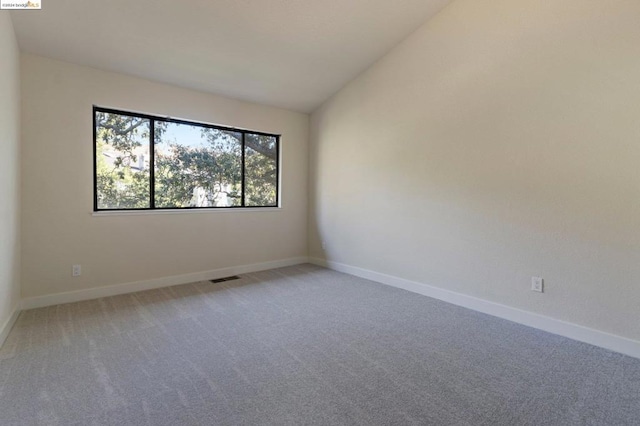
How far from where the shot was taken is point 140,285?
383 centimetres

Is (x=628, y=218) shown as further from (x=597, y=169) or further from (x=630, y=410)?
(x=630, y=410)

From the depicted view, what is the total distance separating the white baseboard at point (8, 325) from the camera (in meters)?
Answer: 2.45

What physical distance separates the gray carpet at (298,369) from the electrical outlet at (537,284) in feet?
1.22

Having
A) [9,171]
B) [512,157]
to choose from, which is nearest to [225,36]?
[9,171]

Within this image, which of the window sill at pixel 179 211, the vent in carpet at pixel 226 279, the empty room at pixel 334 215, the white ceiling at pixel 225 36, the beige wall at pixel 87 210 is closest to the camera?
the empty room at pixel 334 215

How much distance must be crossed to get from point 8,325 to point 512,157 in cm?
467

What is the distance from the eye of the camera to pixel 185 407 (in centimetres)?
174

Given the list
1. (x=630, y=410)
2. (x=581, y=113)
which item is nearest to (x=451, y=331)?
(x=630, y=410)

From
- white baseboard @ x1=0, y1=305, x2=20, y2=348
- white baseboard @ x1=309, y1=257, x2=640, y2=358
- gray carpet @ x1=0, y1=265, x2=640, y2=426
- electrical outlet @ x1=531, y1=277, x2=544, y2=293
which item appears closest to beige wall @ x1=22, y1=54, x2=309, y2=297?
white baseboard @ x1=0, y1=305, x2=20, y2=348

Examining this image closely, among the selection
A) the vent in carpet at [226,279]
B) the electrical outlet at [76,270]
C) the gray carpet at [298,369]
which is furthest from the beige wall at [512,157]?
the electrical outlet at [76,270]

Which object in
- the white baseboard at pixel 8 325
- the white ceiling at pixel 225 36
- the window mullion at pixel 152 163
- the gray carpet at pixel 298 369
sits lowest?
the gray carpet at pixel 298 369

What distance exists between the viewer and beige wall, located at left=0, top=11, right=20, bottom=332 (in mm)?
2457

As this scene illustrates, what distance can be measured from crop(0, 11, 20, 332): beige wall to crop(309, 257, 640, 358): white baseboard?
Result: 3.76 meters

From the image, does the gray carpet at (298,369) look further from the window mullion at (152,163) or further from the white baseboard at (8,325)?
the window mullion at (152,163)
